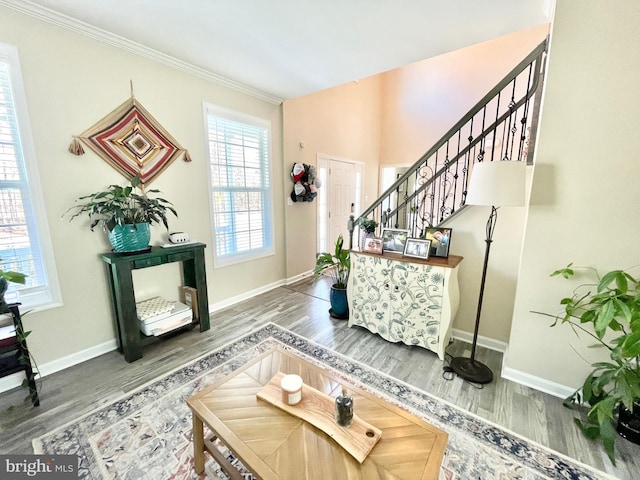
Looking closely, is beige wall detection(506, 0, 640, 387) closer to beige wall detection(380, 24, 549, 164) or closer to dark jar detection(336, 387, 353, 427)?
dark jar detection(336, 387, 353, 427)

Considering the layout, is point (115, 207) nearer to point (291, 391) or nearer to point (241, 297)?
point (241, 297)

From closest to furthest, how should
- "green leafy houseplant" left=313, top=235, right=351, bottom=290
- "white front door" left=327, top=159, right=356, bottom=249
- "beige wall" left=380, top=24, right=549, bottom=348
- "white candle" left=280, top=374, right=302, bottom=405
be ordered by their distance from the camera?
"white candle" left=280, top=374, right=302, bottom=405 → "beige wall" left=380, top=24, right=549, bottom=348 → "green leafy houseplant" left=313, top=235, right=351, bottom=290 → "white front door" left=327, top=159, right=356, bottom=249

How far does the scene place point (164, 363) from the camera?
7.27ft

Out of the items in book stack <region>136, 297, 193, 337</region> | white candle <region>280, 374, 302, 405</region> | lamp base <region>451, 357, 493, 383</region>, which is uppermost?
white candle <region>280, 374, 302, 405</region>

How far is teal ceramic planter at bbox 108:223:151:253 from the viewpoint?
2.17m

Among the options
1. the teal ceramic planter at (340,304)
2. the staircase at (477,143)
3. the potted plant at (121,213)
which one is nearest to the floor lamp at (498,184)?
the staircase at (477,143)

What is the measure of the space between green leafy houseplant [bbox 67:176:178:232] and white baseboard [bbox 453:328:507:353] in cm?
298

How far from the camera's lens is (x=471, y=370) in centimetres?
205

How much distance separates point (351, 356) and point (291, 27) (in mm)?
2728

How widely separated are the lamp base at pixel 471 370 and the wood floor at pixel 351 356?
0.06 meters

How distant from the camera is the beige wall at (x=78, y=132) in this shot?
6.32 feet

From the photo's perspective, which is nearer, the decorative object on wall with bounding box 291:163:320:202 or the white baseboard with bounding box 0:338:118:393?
the white baseboard with bounding box 0:338:118:393

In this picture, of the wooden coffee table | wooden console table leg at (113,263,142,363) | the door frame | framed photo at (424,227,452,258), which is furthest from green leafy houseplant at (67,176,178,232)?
the door frame

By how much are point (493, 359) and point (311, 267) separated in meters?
2.88
